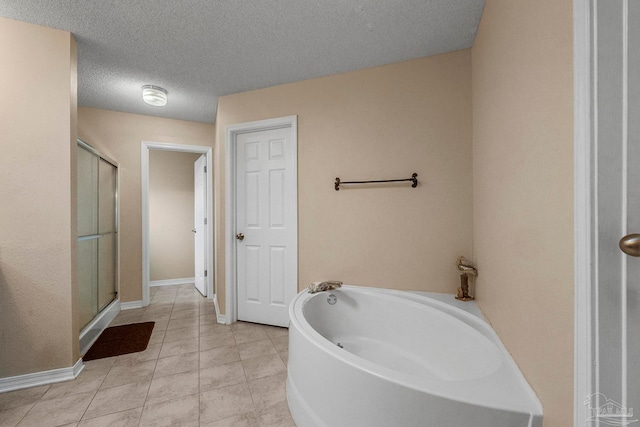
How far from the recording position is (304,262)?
2414 mm

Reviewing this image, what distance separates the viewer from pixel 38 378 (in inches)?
65.9

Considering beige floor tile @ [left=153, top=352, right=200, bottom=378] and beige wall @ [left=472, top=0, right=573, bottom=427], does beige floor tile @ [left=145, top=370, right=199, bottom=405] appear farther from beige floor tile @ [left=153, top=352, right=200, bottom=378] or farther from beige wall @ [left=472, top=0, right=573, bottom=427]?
beige wall @ [left=472, top=0, right=573, bottom=427]

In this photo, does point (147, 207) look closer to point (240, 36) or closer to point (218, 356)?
point (218, 356)

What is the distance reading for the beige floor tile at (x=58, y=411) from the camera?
1.37 metres

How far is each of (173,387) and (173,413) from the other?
256 millimetres

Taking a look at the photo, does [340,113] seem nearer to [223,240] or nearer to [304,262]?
[304,262]

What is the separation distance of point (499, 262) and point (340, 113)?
1656mm

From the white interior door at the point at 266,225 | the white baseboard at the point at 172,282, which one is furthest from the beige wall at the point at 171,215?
the white interior door at the point at 266,225

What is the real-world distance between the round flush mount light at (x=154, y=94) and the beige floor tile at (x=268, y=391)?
8.65 ft

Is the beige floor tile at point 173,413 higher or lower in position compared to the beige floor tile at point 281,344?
higher

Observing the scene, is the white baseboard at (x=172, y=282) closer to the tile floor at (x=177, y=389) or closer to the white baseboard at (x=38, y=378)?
the tile floor at (x=177, y=389)

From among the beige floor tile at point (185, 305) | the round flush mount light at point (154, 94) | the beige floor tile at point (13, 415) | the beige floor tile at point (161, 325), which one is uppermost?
the round flush mount light at point (154, 94)

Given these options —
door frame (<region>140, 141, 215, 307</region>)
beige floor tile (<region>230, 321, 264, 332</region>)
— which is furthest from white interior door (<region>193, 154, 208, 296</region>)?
beige floor tile (<region>230, 321, 264, 332</region>)

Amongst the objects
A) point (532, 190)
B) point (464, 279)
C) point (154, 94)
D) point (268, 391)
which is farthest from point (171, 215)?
point (532, 190)
